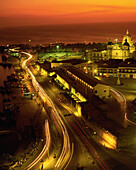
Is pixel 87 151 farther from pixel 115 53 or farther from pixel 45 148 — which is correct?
pixel 115 53

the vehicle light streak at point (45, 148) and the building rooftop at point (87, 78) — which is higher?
the building rooftop at point (87, 78)

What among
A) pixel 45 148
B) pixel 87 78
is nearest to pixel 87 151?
pixel 45 148

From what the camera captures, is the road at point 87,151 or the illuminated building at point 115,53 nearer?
the road at point 87,151

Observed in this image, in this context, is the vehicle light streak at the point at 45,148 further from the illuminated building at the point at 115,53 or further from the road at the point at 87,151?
the illuminated building at the point at 115,53

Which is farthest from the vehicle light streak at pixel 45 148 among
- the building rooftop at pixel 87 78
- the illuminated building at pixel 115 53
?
the illuminated building at pixel 115 53

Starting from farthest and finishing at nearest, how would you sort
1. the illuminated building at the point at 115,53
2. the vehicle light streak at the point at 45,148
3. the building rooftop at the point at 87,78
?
the illuminated building at the point at 115,53 → the building rooftop at the point at 87,78 → the vehicle light streak at the point at 45,148

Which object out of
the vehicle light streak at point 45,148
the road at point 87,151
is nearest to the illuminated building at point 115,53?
the road at point 87,151

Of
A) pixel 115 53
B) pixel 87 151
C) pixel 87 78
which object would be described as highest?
pixel 115 53

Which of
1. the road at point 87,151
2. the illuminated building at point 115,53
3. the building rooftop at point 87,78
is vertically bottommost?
the road at point 87,151

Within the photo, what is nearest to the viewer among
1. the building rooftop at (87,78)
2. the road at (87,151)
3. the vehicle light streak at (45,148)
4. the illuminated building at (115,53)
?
the road at (87,151)

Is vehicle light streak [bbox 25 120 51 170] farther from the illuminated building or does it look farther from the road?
the illuminated building

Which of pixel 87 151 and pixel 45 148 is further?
pixel 45 148

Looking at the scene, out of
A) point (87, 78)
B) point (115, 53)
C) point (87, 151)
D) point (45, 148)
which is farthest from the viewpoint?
point (115, 53)
